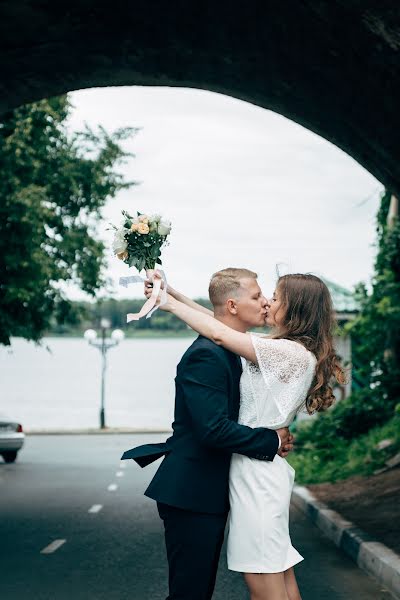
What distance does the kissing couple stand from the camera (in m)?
3.92

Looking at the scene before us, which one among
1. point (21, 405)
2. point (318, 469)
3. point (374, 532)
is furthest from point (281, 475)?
point (21, 405)

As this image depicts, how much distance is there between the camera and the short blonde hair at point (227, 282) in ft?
13.6

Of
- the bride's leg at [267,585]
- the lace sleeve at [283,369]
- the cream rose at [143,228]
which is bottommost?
the bride's leg at [267,585]

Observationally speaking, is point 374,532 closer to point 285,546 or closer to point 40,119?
A: point 285,546

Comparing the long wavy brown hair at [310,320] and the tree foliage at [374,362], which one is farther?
the tree foliage at [374,362]

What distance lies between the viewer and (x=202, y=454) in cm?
400

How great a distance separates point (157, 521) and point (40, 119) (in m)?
11.1

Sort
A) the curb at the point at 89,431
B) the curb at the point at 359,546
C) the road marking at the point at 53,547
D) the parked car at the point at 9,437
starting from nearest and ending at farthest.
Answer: the curb at the point at 359,546, the road marking at the point at 53,547, the parked car at the point at 9,437, the curb at the point at 89,431

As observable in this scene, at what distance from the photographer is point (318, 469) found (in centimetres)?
1532

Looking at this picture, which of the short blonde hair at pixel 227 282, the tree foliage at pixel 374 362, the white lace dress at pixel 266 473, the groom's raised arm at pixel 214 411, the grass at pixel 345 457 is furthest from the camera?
the tree foliage at pixel 374 362

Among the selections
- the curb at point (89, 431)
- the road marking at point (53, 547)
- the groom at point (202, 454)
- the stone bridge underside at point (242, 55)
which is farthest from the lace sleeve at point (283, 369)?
the curb at point (89, 431)

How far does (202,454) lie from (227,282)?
748 mm

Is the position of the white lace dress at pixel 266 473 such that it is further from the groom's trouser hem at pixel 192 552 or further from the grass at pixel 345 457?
the grass at pixel 345 457

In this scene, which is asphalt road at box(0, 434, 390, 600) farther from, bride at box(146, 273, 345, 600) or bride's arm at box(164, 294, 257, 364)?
bride's arm at box(164, 294, 257, 364)
